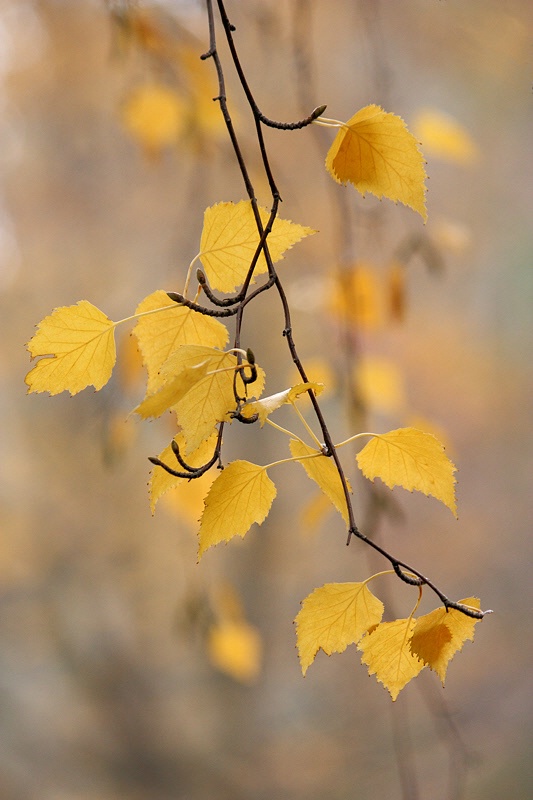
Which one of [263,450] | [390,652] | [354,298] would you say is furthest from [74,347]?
[263,450]

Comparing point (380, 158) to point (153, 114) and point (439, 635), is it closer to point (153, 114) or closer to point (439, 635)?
point (439, 635)

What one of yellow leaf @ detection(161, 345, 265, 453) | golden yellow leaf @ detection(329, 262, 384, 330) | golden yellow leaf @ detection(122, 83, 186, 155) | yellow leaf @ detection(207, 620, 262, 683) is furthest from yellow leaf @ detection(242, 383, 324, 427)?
yellow leaf @ detection(207, 620, 262, 683)

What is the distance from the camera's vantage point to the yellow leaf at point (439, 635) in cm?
21

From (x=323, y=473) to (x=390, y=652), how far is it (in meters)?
0.06

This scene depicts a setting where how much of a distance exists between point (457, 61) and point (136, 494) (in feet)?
3.31

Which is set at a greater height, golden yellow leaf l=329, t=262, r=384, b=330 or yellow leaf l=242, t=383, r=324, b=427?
golden yellow leaf l=329, t=262, r=384, b=330

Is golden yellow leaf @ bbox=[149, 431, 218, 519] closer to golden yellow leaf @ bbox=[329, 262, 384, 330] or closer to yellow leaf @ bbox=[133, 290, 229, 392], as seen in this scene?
yellow leaf @ bbox=[133, 290, 229, 392]

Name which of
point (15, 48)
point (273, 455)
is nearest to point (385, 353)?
point (273, 455)

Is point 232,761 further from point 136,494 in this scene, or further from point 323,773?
point 136,494

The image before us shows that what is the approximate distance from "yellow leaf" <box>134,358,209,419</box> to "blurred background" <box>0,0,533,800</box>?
940 mm

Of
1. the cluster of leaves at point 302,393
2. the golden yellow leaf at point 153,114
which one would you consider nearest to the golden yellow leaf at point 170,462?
the cluster of leaves at point 302,393

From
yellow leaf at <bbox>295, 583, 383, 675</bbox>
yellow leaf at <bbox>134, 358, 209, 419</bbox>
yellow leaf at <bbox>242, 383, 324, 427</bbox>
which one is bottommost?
yellow leaf at <bbox>295, 583, 383, 675</bbox>

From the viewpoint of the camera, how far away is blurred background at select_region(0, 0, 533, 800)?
1288mm

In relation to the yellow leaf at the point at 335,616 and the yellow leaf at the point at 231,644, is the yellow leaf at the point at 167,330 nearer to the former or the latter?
the yellow leaf at the point at 335,616
